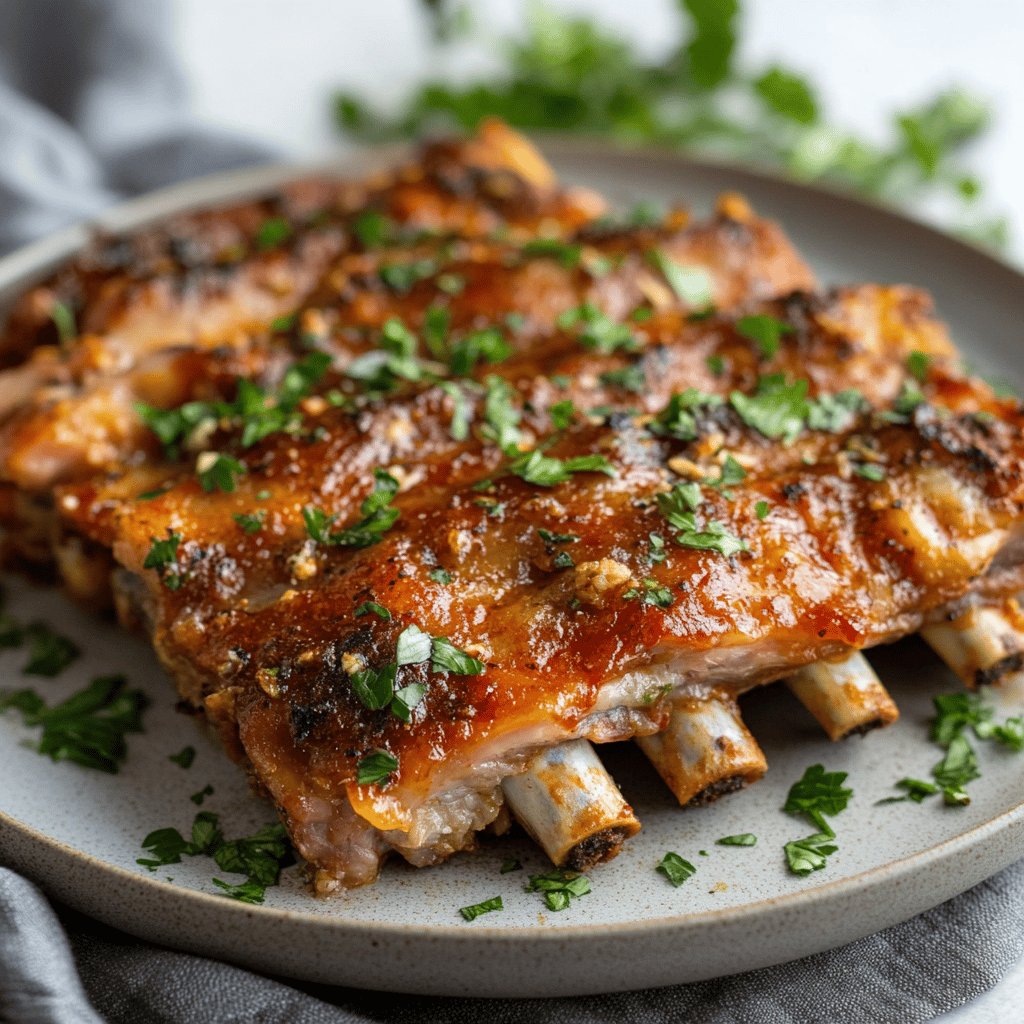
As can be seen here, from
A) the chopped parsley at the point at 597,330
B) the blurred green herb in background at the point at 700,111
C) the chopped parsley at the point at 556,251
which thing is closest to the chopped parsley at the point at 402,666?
the chopped parsley at the point at 597,330

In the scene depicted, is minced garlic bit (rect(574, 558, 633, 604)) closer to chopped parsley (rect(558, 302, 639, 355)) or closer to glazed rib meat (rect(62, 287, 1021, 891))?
glazed rib meat (rect(62, 287, 1021, 891))

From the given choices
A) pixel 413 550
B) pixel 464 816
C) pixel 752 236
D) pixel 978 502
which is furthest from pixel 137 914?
pixel 752 236

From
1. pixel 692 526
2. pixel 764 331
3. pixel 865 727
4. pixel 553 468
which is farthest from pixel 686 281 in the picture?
pixel 865 727

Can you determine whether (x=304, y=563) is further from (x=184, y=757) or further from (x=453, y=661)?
(x=184, y=757)

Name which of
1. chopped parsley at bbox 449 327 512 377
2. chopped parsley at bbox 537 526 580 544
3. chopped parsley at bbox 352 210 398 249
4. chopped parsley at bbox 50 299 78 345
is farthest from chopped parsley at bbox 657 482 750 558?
chopped parsley at bbox 50 299 78 345

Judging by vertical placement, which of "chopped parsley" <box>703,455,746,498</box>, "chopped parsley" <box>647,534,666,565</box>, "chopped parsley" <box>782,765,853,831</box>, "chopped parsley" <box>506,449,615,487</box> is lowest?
"chopped parsley" <box>782,765,853,831</box>

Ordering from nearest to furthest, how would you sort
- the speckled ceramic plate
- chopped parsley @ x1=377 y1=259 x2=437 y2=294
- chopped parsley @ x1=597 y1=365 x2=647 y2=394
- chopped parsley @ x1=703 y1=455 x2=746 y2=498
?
the speckled ceramic plate < chopped parsley @ x1=703 y1=455 x2=746 y2=498 < chopped parsley @ x1=597 y1=365 x2=647 y2=394 < chopped parsley @ x1=377 y1=259 x2=437 y2=294
